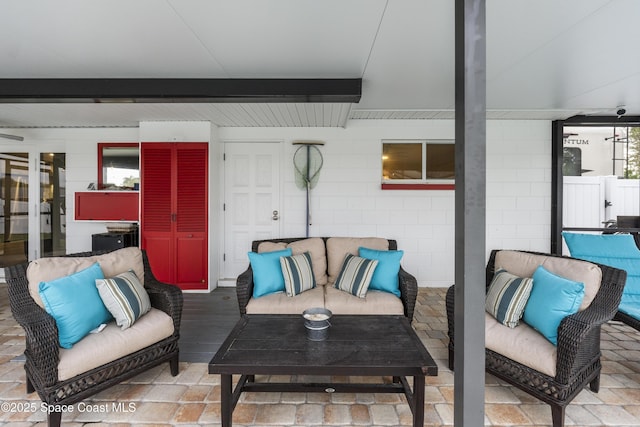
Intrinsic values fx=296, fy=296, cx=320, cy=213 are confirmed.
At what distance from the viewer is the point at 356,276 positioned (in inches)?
110

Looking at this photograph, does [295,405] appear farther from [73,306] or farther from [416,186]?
[416,186]

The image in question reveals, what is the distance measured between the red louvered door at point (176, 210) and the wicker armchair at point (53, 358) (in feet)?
6.53

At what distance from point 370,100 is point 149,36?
2.34 metres

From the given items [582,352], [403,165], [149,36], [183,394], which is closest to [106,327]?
[183,394]

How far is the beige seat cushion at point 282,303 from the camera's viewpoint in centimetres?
254

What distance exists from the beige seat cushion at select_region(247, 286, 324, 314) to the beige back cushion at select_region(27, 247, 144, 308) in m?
0.94

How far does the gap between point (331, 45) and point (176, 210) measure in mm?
3092

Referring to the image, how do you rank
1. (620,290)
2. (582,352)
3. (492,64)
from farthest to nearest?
(492,64) → (620,290) → (582,352)

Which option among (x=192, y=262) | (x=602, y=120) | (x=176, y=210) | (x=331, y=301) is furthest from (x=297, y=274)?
(x=602, y=120)

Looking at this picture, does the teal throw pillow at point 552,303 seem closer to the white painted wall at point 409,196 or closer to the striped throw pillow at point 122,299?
the white painted wall at point 409,196

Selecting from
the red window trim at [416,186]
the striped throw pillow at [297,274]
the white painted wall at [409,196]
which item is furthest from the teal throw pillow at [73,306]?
the red window trim at [416,186]

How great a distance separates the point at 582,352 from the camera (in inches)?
68.0

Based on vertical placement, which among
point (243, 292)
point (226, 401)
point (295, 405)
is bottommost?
point (295, 405)

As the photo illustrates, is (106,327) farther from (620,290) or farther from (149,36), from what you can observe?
(620,290)
